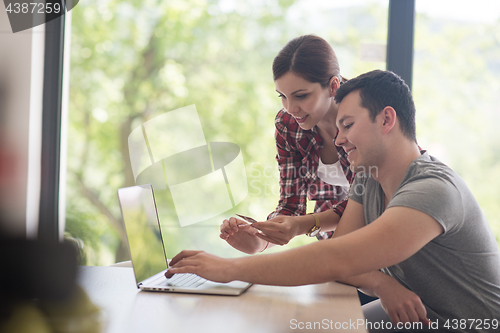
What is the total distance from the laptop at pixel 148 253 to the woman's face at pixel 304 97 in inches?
22.9

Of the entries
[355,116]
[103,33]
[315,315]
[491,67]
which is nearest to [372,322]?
[315,315]

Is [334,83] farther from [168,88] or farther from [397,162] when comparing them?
[168,88]

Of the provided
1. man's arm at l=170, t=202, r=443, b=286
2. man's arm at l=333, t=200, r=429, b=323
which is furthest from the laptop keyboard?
man's arm at l=333, t=200, r=429, b=323

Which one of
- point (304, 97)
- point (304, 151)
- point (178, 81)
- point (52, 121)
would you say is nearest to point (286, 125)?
point (304, 151)

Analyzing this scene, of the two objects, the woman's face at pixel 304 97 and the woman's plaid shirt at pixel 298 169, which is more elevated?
the woman's face at pixel 304 97

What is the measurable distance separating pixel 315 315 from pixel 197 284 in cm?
32

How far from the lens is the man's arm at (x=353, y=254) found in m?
0.77

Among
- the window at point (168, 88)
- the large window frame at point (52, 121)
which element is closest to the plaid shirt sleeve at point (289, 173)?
the window at point (168, 88)

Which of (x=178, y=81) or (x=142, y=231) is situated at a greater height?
(x=178, y=81)

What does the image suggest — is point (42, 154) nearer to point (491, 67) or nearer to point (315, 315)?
point (315, 315)

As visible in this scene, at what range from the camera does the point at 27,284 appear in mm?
264

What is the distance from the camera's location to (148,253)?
996 millimetres

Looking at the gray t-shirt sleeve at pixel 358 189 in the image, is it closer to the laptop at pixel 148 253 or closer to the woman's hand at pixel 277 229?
the woman's hand at pixel 277 229

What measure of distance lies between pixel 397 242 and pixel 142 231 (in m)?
0.62
